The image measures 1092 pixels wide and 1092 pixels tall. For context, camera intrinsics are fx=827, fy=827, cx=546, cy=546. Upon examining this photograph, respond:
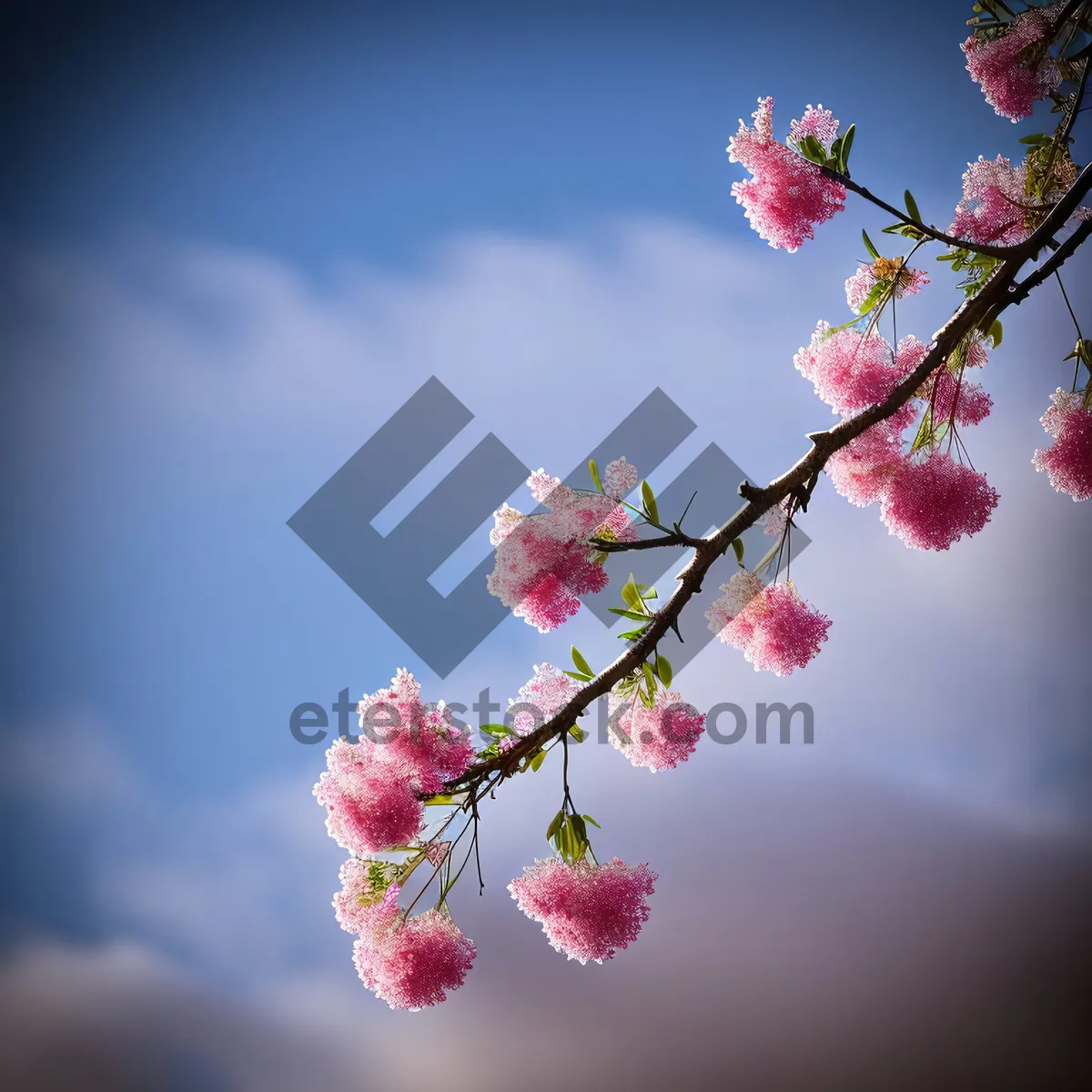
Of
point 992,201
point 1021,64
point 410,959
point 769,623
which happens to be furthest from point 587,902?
point 1021,64

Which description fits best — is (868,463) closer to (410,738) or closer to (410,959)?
(410,738)

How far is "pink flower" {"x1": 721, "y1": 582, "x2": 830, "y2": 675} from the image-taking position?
140 cm

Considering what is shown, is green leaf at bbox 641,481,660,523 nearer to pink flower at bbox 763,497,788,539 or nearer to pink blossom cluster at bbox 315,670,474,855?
pink flower at bbox 763,497,788,539

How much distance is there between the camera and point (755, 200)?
1.44 m

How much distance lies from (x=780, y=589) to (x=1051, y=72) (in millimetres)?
1333

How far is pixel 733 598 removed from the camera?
143cm

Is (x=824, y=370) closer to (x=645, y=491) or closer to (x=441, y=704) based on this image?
(x=645, y=491)

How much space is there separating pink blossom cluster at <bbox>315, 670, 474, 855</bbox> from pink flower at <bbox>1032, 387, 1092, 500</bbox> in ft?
4.45

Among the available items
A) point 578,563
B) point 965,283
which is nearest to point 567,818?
point 578,563

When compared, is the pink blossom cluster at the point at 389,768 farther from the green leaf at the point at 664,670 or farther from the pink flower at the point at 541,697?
the green leaf at the point at 664,670

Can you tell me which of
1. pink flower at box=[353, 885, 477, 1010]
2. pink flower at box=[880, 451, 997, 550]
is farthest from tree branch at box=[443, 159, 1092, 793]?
pink flower at box=[353, 885, 477, 1010]

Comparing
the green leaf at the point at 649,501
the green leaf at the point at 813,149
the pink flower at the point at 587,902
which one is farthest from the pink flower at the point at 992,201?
the pink flower at the point at 587,902

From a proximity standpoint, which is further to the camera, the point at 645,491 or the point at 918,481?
the point at 918,481

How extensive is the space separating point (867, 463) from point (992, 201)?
670 millimetres
